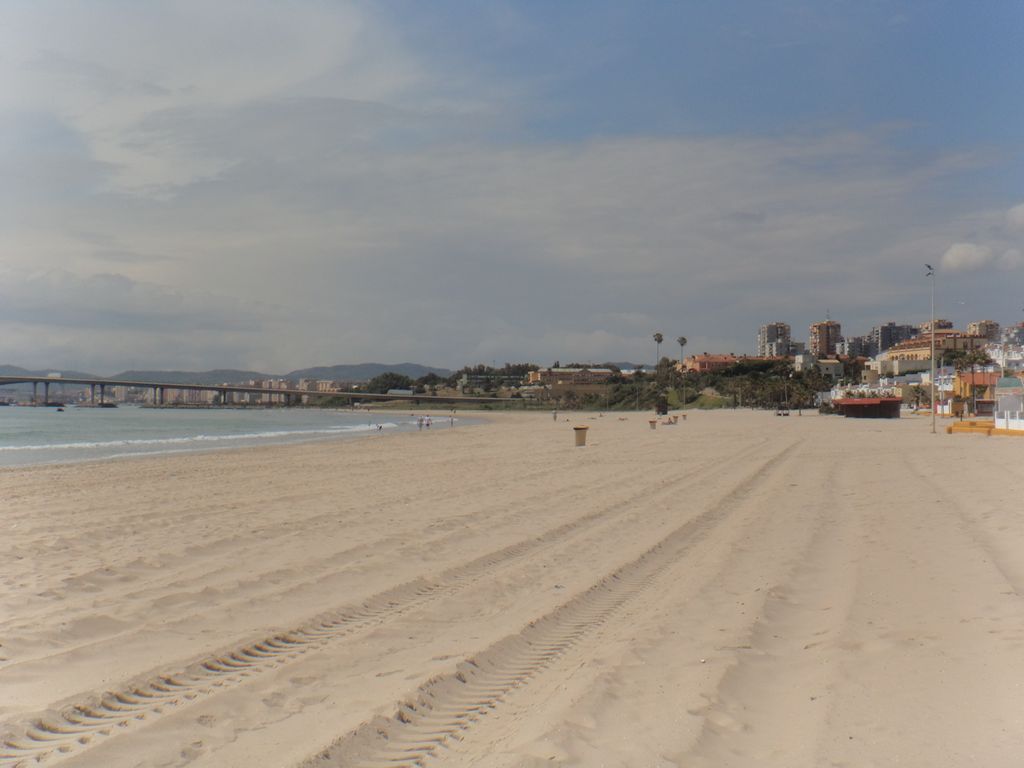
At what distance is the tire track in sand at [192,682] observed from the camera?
3551 mm

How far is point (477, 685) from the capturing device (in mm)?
4246

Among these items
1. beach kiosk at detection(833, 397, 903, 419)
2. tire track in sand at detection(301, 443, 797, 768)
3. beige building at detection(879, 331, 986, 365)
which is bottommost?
tire track in sand at detection(301, 443, 797, 768)

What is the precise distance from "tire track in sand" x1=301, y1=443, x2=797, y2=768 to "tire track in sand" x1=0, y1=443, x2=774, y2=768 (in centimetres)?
75

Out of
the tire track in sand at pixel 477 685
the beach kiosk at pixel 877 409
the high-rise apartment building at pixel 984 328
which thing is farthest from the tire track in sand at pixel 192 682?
the high-rise apartment building at pixel 984 328

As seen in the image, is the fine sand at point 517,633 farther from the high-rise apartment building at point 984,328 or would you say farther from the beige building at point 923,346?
the high-rise apartment building at point 984,328

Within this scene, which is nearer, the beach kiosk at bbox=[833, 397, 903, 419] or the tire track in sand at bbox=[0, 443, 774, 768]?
the tire track in sand at bbox=[0, 443, 774, 768]

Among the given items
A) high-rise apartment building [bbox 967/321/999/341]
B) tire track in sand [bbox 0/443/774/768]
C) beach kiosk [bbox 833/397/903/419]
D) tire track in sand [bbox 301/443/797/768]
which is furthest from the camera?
high-rise apartment building [bbox 967/321/999/341]

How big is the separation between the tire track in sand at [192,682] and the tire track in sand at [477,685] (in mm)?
749

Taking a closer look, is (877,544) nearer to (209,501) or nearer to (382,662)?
(382,662)

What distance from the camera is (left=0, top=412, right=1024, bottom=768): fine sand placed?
349 centimetres

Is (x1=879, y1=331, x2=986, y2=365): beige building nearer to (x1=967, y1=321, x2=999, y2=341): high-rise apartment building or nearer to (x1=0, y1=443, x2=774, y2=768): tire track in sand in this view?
(x1=967, y1=321, x2=999, y2=341): high-rise apartment building

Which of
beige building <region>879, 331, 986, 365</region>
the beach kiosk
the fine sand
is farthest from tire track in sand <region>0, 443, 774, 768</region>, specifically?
beige building <region>879, 331, 986, 365</region>

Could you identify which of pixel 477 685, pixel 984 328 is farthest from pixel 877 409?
pixel 984 328

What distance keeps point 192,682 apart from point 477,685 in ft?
4.75
